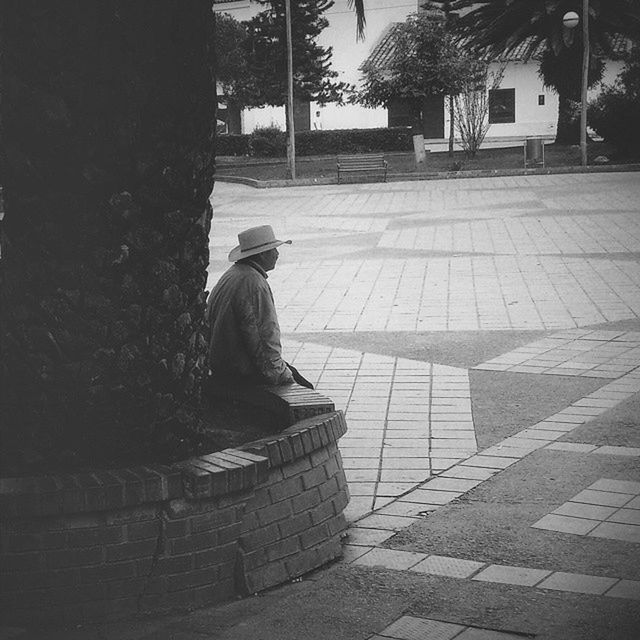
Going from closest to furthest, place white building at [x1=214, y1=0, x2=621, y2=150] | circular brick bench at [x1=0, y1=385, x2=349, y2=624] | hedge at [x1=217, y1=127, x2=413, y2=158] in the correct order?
1. circular brick bench at [x1=0, y1=385, x2=349, y2=624]
2. hedge at [x1=217, y1=127, x2=413, y2=158]
3. white building at [x1=214, y1=0, x2=621, y2=150]

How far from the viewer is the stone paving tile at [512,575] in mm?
4324

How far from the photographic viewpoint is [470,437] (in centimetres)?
651

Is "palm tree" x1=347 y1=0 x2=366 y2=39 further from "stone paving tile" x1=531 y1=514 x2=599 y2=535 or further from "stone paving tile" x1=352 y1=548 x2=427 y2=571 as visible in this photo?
"stone paving tile" x1=531 y1=514 x2=599 y2=535

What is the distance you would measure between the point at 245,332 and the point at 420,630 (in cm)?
220

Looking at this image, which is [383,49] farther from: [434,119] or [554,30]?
[554,30]

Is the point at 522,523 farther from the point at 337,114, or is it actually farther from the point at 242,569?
the point at 337,114

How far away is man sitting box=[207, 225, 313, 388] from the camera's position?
5.70m

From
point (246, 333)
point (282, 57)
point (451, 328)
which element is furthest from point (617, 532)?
point (282, 57)

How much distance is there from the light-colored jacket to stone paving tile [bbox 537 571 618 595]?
1.94 meters

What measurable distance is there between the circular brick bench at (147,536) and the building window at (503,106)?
49467 mm

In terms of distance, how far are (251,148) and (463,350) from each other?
124ft

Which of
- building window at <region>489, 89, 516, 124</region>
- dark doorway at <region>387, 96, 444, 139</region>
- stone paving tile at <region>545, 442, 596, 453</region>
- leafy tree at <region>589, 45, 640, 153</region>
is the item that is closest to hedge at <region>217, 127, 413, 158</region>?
dark doorway at <region>387, 96, 444, 139</region>

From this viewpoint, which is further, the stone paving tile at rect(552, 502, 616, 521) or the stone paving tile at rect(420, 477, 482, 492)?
the stone paving tile at rect(420, 477, 482, 492)

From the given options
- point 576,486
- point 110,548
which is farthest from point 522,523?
point 110,548
